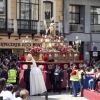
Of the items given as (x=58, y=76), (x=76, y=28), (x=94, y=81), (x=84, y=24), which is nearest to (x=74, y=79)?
(x=94, y=81)

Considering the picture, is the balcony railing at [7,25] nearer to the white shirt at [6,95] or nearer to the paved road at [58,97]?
the paved road at [58,97]

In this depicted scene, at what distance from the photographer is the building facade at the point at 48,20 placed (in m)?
28.2

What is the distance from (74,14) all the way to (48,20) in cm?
369

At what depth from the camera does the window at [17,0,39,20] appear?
94.8 feet

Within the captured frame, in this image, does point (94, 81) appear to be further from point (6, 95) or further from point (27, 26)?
point (27, 26)

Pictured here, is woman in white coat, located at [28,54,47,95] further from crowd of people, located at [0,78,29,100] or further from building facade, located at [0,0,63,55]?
building facade, located at [0,0,63,55]

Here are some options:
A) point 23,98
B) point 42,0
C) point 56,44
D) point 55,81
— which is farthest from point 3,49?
point 23,98

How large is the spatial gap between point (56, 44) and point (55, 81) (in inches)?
123

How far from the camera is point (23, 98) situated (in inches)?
314

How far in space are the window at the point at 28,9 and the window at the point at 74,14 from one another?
4.02 meters

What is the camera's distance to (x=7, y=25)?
28.0 m

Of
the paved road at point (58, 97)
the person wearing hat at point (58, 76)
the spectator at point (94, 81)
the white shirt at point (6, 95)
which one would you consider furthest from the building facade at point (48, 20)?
the white shirt at point (6, 95)

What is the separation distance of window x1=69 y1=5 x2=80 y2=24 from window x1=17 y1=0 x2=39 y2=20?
4019 millimetres

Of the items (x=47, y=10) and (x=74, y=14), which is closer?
(x=47, y=10)
